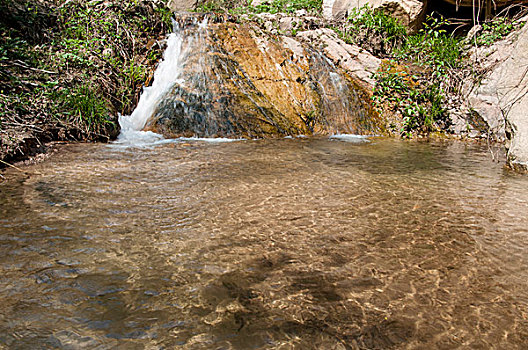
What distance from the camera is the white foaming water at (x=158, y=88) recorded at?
20.7 ft

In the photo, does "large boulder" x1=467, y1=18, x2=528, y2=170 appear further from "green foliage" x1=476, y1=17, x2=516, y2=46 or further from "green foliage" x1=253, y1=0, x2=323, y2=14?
"green foliage" x1=253, y1=0, x2=323, y2=14

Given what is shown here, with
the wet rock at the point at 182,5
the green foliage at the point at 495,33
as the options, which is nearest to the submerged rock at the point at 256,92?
the green foliage at the point at 495,33

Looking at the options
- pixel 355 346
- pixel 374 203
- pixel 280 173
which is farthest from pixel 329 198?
pixel 355 346

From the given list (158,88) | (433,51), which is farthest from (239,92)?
(433,51)

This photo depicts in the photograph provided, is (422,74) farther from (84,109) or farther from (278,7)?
(84,109)

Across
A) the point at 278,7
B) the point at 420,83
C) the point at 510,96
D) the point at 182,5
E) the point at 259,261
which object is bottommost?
the point at 259,261

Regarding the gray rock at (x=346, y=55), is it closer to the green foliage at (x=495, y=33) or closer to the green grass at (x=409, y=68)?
the green grass at (x=409, y=68)

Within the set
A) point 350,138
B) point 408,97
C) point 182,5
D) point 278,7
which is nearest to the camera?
point 350,138

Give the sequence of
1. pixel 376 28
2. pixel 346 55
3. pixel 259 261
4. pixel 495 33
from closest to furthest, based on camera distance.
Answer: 1. pixel 259 261
2. pixel 495 33
3. pixel 346 55
4. pixel 376 28

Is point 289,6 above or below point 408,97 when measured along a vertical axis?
above

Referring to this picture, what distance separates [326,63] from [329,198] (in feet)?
20.1

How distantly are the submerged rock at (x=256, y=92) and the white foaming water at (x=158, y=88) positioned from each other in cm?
12

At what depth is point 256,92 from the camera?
746cm

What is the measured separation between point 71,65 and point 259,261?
20.1 ft
